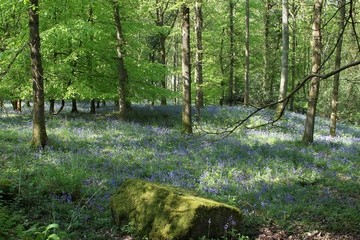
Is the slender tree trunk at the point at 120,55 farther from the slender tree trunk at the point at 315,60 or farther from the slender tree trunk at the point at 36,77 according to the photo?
the slender tree trunk at the point at 315,60

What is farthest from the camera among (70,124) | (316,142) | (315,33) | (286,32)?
(286,32)

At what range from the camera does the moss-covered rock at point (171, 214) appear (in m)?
6.03

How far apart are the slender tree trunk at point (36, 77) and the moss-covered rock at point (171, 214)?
6247mm

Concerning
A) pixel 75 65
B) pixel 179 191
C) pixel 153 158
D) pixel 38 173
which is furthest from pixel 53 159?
pixel 75 65

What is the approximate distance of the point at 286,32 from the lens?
19375 millimetres

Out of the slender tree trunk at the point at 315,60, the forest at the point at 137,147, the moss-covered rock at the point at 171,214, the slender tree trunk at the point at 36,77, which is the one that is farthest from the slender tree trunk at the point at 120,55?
the moss-covered rock at the point at 171,214

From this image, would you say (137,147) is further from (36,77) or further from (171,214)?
(171,214)

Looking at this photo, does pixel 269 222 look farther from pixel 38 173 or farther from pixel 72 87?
pixel 72 87

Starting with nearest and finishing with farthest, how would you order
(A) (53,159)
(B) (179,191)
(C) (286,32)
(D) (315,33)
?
1. (B) (179,191)
2. (A) (53,159)
3. (D) (315,33)
4. (C) (286,32)

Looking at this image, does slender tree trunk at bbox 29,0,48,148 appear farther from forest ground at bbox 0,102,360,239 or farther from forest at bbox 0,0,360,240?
forest ground at bbox 0,102,360,239

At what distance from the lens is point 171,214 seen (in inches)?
241

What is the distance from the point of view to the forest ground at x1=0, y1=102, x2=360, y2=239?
22.6 feet

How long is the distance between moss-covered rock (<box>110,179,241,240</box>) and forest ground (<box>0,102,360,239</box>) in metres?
0.32

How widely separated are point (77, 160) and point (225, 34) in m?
26.1
